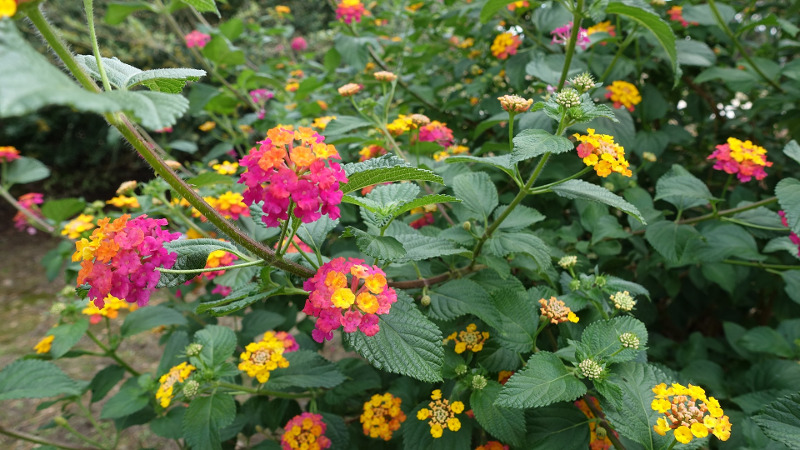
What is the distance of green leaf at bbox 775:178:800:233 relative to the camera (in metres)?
1.02

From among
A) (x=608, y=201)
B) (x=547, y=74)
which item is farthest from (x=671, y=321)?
(x=608, y=201)

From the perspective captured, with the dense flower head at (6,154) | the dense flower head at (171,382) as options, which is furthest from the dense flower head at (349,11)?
the dense flower head at (6,154)

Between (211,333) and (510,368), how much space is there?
33.3 inches

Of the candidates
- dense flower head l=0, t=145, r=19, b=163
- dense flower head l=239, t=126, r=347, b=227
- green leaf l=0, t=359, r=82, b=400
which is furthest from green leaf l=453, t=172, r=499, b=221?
dense flower head l=0, t=145, r=19, b=163

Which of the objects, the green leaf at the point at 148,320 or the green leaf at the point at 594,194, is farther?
the green leaf at the point at 148,320

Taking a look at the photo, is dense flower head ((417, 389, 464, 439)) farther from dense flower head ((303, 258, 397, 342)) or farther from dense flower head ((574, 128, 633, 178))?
dense flower head ((574, 128, 633, 178))

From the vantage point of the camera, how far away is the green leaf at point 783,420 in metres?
0.85

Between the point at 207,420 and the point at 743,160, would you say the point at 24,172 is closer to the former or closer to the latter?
the point at 207,420

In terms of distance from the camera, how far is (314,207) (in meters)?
0.75

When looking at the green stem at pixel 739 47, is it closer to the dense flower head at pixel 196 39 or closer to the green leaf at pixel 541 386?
the green leaf at pixel 541 386

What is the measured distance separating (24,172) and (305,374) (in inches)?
87.0

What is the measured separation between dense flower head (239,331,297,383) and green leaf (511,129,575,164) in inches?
32.8

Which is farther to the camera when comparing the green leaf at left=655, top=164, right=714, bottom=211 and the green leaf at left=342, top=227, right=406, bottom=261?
the green leaf at left=655, top=164, right=714, bottom=211

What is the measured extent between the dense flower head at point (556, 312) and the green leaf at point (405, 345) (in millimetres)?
332
